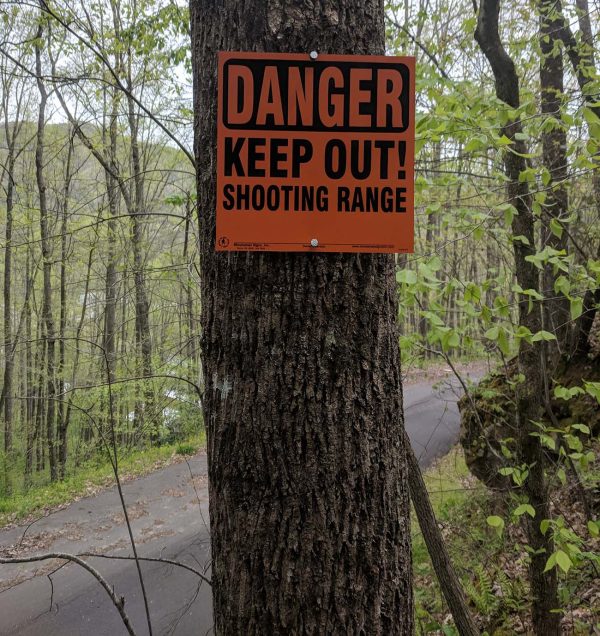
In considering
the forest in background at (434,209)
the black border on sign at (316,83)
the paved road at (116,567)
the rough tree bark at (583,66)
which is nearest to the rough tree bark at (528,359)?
the forest in background at (434,209)

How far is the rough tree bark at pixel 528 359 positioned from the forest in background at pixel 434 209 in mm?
60

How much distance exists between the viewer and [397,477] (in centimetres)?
123

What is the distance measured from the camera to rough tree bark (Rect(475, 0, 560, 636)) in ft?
9.43

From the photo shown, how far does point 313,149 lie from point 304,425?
0.67m

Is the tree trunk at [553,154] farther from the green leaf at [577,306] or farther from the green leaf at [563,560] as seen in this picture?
the green leaf at [563,560]

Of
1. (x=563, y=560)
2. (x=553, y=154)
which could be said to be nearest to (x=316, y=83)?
(x=563, y=560)

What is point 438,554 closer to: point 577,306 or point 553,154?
point 577,306

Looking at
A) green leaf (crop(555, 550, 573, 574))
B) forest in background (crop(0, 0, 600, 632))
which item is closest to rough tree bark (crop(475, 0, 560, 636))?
forest in background (crop(0, 0, 600, 632))

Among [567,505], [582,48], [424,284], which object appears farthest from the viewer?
[567,505]

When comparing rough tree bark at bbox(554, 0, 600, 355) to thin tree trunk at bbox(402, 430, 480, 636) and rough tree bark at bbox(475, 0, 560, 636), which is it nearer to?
rough tree bark at bbox(475, 0, 560, 636)

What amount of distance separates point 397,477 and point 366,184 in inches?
29.4

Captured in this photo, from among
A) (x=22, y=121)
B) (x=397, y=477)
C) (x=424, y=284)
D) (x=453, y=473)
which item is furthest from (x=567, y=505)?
(x=22, y=121)

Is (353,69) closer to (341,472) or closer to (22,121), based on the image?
(341,472)

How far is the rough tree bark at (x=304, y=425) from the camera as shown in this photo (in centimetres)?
111
